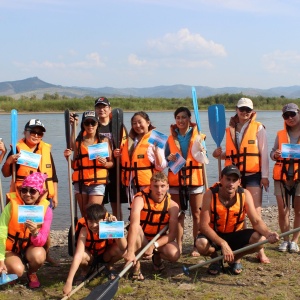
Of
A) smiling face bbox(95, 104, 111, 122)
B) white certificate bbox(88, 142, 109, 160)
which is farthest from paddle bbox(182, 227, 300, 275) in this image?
smiling face bbox(95, 104, 111, 122)

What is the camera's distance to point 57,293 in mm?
4953

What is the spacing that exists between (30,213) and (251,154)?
2494mm

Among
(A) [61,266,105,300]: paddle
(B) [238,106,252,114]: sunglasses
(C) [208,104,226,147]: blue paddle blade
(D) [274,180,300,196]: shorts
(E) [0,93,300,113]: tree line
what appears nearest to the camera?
(A) [61,266,105,300]: paddle

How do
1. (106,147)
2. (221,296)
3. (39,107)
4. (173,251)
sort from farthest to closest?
1. (39,107)
2. (106,147)
3. (173,251)
4. (221,296)

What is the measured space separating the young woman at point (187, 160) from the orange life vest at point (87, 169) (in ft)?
2.56

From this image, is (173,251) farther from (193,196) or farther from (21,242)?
(21,242)

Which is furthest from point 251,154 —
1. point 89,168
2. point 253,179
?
point 89,168

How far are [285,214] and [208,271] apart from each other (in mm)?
1237

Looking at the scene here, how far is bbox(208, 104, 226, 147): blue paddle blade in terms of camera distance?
21.3 feet

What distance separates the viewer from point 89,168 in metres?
5.78

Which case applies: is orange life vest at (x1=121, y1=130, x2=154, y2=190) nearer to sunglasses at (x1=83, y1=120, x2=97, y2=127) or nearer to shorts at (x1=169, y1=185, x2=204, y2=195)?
shorts at (x1=169, y1=185, x2=204, y2=195)

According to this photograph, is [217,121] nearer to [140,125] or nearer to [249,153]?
[249,153]

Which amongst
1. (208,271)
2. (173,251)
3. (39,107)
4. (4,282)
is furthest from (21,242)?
(39,107)

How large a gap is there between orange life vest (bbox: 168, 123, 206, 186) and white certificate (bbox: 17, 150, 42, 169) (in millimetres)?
1508
